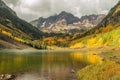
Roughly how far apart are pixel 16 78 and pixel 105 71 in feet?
74.4

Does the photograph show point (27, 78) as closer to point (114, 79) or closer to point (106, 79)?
point (106, 79)

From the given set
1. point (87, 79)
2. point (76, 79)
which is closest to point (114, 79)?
point (87, 79)

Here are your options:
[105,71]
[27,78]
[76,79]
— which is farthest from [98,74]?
[27,78]

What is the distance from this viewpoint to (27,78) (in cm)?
5753

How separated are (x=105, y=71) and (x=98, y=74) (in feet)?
5.22

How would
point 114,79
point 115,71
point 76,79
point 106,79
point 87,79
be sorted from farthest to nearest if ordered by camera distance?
point 76,79 → point 87,79 → point 115,71 → point 106,79 → point 114,79

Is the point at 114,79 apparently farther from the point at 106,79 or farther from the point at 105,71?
the point at 105,71

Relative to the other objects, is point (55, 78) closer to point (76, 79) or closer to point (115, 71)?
point (76, 79)

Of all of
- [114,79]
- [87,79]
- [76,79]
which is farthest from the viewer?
[76,79]

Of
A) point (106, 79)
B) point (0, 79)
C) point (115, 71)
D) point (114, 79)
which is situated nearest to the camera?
point (114, 79)

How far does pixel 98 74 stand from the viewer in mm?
46156

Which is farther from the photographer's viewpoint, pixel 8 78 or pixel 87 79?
pixel 8 78

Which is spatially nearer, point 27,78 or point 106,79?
point 106,79

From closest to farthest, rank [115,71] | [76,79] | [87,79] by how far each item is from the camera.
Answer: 1. [115,71]
2. [87,79]
3. [76,79]
